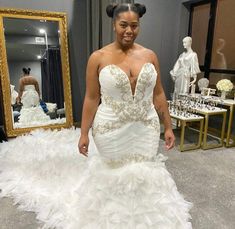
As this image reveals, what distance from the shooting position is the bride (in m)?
1.44

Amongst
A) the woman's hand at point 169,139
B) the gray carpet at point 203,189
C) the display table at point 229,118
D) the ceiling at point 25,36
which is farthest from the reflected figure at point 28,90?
the display table at point 229,118

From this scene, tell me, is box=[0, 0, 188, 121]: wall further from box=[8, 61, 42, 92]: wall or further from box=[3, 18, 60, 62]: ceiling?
box=[8, 61, 42, 92]: wall

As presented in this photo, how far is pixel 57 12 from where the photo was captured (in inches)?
129

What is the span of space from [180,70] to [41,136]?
7.22 ft

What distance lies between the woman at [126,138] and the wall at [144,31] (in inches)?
83.7

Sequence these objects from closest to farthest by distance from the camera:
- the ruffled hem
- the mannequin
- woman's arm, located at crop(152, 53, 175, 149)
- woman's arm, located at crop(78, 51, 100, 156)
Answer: woman's arm, located at crop(78, 51, 100, 156)
the ruffled hem
woman's arm, located at crop(152, 53, 175, 149)
the mannequin

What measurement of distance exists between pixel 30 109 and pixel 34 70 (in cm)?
53

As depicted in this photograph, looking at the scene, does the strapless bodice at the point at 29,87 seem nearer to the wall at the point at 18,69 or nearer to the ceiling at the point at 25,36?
the wall at the point at 18,69

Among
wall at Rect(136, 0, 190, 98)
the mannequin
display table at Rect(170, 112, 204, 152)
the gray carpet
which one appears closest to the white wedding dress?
the gray carpet

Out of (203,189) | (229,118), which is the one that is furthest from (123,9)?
(229,118)

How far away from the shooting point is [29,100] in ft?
10.8

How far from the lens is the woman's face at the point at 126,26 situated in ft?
4.44

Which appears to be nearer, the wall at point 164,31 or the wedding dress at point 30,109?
the wedding dress at point 30,109

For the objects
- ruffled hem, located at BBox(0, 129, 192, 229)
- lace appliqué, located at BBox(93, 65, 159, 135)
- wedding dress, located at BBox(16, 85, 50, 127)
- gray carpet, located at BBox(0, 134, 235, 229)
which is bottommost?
gray carpet, located at BBox(0, 134, 235, 229)
